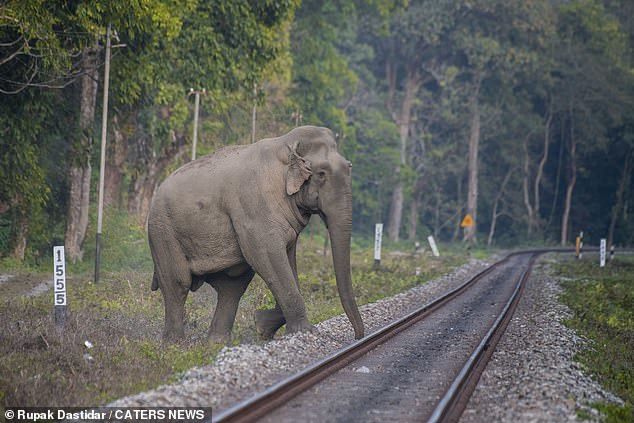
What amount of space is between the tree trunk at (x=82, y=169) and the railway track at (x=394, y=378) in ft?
48.5

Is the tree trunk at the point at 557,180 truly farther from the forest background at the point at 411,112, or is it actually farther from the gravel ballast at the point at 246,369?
the gravel ballast at the point at 246,369

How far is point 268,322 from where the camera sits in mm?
13602

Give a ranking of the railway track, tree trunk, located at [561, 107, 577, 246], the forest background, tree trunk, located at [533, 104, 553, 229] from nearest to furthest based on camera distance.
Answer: the railway track → the forest background → tree trunk, located at [561, 107, 577, 246] → tree trunk, located at [533, 104, 553, 229]

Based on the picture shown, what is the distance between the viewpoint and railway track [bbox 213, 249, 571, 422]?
28.7 ft

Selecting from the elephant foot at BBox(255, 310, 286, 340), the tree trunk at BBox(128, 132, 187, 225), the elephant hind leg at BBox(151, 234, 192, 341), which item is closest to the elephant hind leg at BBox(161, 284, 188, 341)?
the elephant hind leg at BBox(151, 234, 192, 341)

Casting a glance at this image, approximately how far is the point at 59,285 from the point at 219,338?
8.24ft

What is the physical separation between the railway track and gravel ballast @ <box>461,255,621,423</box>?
8.1 inches

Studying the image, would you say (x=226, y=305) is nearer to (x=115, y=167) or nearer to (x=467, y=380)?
(x=467, y=380)

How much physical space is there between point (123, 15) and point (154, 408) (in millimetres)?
16197

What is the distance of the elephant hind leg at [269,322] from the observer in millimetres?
13578

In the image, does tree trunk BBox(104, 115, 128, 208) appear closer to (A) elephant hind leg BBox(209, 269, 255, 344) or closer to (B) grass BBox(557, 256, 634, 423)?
(B) grass BBox(557, 256, 634, 423)

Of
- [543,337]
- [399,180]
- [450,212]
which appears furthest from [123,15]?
[450,212]

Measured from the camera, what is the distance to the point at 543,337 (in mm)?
14766

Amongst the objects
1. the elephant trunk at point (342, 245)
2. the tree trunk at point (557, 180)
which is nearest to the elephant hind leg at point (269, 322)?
the elephant trunk at point (342, 245)
